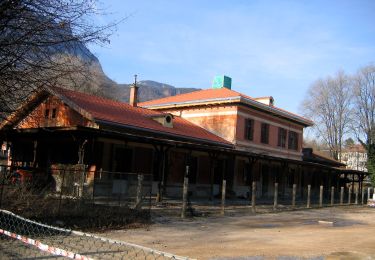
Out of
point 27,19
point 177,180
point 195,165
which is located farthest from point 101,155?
point 27,19

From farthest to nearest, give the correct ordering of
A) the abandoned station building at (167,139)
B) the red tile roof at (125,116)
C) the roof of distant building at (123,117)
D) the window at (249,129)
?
the window at (249,129) → the red tile roof at (125,116) → the roof of distant building at (123,117) → the abandoned station building at (167,139)

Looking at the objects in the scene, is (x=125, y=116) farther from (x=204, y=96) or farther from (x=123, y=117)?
(x=204, y=96)

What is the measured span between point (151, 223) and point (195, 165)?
1397 cm

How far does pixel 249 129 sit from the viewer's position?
3266 centimetres

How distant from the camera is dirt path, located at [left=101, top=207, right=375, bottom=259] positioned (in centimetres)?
942

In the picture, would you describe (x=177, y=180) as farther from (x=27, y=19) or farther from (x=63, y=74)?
(x=27, y=19)

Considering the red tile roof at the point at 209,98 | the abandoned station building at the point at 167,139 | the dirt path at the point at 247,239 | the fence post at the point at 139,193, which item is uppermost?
the red tile roof at the point at 209,98

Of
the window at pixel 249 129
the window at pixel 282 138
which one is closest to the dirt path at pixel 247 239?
the window at pixel 249 129

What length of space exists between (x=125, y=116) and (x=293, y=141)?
19.2 metres

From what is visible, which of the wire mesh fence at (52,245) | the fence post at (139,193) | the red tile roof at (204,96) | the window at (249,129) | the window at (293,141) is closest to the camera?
the wire mesh fence at (52,245)

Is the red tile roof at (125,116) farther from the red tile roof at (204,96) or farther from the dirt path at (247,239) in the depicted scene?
the dirt path at (247,239)

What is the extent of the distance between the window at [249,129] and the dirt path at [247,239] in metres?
16.4

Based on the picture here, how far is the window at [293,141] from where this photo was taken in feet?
125

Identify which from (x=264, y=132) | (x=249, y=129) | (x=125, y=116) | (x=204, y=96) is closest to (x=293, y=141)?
(x=264, y=132)
